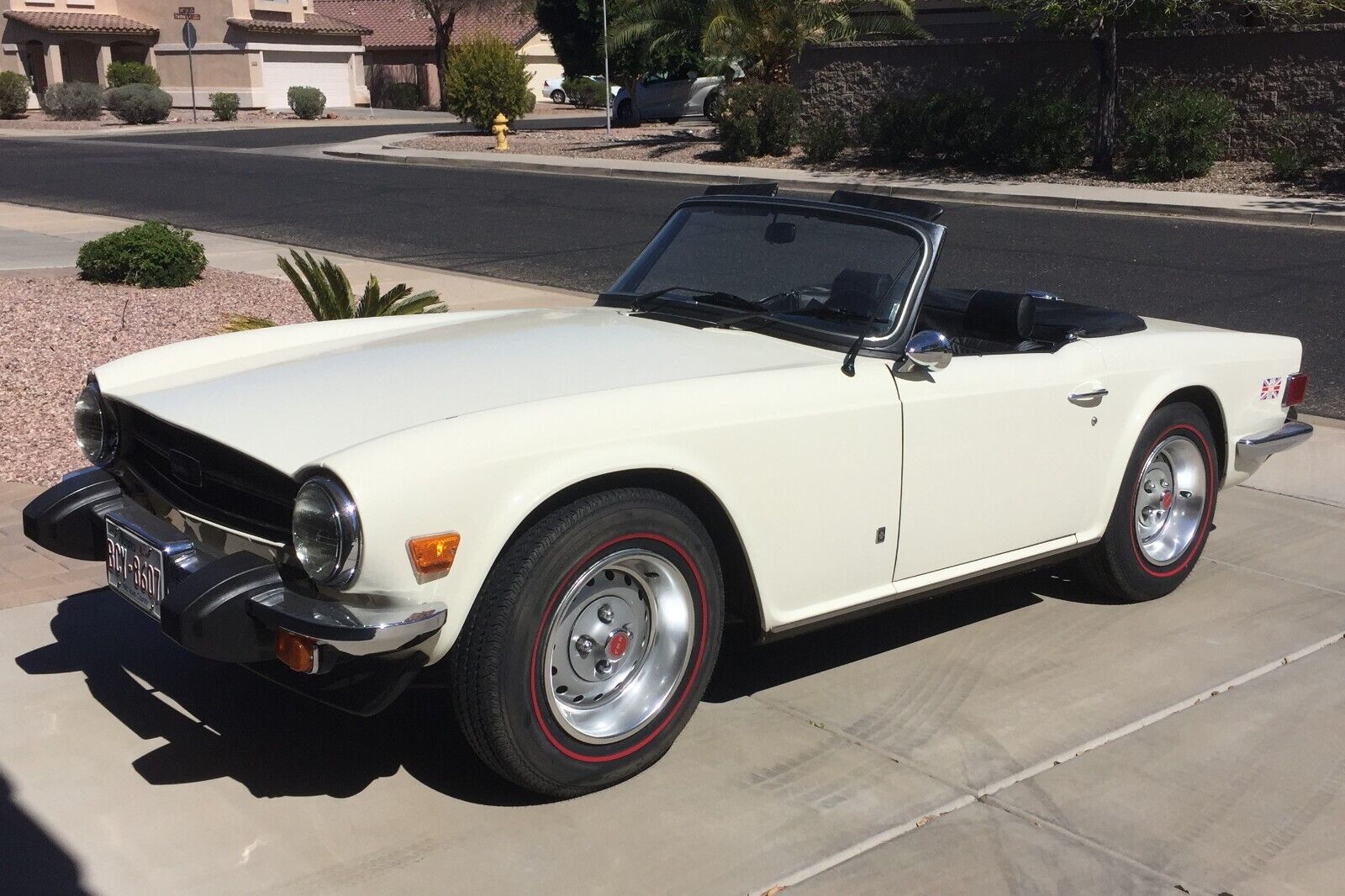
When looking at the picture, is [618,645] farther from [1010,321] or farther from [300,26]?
[300,26]

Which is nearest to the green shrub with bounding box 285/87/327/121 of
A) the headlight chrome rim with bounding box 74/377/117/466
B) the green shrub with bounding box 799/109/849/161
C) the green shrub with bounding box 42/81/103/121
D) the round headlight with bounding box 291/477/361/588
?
the green shrub with bounding box 42/81/103/121

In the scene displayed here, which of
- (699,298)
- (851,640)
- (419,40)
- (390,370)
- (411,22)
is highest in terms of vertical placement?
(411,22)

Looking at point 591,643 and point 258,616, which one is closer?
point 258,616

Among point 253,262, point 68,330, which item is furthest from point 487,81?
point 68,330

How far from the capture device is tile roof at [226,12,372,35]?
2130 inches

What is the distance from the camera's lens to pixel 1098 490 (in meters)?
4.59

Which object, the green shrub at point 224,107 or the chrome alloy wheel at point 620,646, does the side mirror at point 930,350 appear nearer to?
the chrome alloy wheel at point 620,646

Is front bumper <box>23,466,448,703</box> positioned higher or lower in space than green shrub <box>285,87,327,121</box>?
lower

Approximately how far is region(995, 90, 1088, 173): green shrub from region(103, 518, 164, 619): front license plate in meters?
20.6

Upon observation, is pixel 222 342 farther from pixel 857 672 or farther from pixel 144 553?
pixel 857 672

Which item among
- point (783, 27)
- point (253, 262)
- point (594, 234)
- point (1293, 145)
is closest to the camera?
point (253, 262)

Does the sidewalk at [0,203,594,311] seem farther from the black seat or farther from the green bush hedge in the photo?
the green bush hedge

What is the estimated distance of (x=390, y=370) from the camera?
3.91 meters

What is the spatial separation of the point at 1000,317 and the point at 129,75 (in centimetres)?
5473
